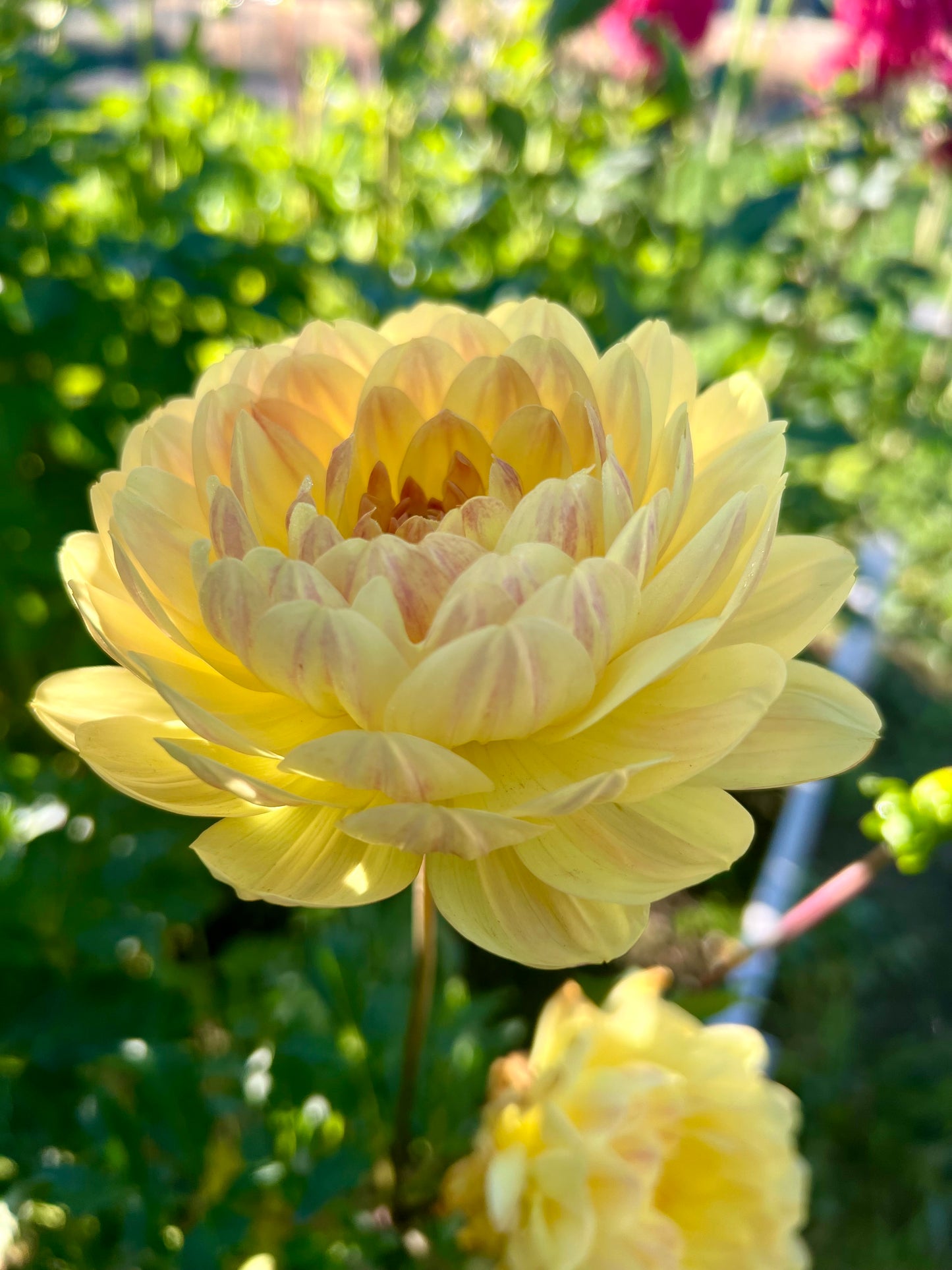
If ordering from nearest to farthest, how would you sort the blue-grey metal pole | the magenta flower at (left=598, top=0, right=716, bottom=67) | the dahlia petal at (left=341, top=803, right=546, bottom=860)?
the dahlia petal at (left=341, top=803, right=546, bottom=860) → the blue-grey metal pole → the magenta flower at (left=598, top=0, right=716, bottom=67)

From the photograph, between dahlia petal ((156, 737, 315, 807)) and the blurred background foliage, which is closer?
dahlia petal ((156, 737, 315, 807))

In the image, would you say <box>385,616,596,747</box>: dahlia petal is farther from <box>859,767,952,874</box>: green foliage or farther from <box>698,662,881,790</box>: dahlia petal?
<box>859,767,952,874</box>: green foliage

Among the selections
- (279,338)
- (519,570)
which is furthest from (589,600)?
(279,338)

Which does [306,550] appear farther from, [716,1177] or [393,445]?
[716,1177]

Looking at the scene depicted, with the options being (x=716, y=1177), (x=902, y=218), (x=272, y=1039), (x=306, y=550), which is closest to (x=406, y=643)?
(x=306, y=550)

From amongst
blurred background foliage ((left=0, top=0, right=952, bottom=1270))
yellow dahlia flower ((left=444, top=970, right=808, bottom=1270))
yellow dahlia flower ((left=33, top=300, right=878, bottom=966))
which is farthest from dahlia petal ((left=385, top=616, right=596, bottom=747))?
blurred background foliage ((left=0, top=0, right=952, bottom=1270))
